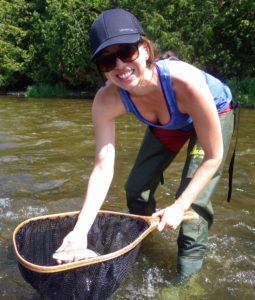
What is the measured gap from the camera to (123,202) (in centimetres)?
492

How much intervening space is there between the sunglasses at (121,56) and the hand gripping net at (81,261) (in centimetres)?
92

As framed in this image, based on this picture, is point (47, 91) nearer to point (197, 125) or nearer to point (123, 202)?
point (123, 202)

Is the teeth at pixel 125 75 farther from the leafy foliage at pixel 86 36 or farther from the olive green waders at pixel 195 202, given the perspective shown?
the leafy foliage at pixel 86 36

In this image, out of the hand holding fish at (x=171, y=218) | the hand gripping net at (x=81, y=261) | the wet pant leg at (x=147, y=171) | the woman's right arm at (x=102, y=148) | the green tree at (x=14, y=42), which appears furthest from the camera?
the green tree at (x=14, y=42)

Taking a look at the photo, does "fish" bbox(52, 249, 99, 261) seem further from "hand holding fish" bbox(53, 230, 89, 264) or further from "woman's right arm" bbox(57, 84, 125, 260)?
"woman's right arm" bbox(57, 84, 125, 260)

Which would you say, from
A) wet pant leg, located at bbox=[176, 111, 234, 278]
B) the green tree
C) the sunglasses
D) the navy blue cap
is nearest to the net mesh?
wet pant leg, located at bbox=[176, 111, 234, 278]

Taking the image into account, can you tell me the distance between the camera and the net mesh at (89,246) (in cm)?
231

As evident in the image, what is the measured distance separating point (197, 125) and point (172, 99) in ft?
0.70

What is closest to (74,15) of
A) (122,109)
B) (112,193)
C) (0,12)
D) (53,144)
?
(0,12)

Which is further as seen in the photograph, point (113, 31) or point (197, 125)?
point (197, 125)

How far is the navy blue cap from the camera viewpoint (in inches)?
90.4

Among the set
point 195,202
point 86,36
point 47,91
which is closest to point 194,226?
point 195,202

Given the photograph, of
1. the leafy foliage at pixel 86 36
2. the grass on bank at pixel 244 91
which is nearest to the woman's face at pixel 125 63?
the grass on bank at pixel 244 91

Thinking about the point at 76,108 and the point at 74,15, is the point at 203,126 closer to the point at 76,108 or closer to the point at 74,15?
the point at 76,108
